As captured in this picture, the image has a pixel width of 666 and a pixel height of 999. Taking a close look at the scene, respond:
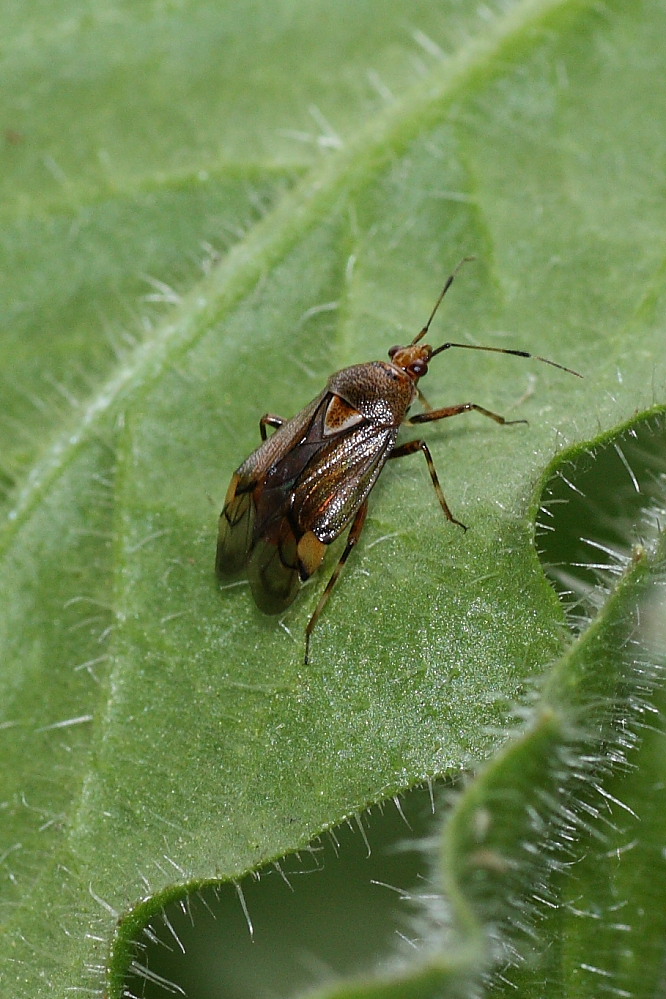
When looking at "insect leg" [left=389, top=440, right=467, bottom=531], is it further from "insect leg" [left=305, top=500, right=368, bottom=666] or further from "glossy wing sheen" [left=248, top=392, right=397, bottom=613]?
"insect leg" [left=305, top=500, right=368, bottom=666]

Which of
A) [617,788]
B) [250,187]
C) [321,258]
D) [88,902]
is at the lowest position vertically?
[617,788]

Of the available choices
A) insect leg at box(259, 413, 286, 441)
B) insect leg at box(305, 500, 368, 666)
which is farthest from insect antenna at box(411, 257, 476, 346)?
insect leg at box(305, 500, 368, 666)

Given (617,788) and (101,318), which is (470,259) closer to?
(101,318)

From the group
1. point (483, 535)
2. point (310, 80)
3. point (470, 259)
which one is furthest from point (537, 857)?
point (310, 80)

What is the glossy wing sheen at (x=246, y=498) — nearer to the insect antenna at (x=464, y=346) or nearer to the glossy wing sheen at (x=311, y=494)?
the glossy wing sheen at (x=311, y=494)

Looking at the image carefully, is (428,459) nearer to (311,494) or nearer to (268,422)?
(311,494)

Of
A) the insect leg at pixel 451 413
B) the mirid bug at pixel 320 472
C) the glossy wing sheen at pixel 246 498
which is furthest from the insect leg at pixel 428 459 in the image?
the glossy wing sheen at pixel 246 498

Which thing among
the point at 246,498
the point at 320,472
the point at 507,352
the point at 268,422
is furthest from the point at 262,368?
the point at 507,352
